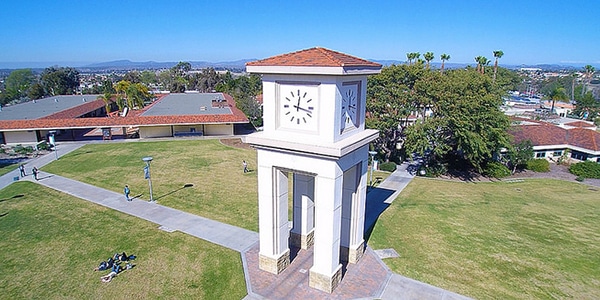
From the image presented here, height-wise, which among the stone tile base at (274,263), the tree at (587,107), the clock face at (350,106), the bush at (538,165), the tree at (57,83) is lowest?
the bush at (538,165)

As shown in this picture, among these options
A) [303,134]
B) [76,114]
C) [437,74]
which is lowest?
[76,114]

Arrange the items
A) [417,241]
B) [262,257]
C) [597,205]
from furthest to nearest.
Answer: [597,205], [417,241], [262,257]

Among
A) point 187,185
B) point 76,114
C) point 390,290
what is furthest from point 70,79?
point 390,290

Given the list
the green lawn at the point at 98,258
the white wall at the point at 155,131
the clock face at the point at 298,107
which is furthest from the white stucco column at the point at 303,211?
the white wall at the point at 155,131

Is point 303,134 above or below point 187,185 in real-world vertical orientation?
above

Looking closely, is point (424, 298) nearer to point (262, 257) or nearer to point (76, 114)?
point (262, 257)

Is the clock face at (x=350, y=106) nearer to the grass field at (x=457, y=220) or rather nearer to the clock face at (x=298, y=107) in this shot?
the clock face at (x=298, y=107)
